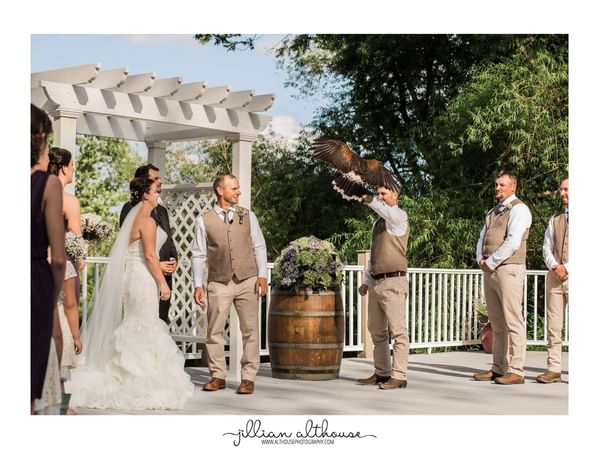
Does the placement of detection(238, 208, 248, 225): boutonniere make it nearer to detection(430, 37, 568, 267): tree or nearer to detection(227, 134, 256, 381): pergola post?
detection(227, 134, 256, 381): pergola post

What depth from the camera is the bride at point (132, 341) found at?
578 cm

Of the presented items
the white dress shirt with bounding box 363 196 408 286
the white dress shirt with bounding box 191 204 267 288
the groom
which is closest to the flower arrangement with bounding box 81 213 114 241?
the groom

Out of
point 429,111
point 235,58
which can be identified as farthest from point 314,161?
point 235,58

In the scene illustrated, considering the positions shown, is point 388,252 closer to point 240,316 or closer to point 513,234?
point 513,234

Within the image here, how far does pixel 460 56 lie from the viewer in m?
14.9

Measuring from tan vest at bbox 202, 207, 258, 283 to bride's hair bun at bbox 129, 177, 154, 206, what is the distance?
0.44 metres

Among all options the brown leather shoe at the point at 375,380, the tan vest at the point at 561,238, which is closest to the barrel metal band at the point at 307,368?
the brown leather shoe at the point at 375,380

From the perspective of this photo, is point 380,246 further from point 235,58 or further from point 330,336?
point 235,58

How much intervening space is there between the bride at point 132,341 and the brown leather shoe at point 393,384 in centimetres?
154

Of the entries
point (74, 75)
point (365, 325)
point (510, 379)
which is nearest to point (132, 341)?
point (74, 75)

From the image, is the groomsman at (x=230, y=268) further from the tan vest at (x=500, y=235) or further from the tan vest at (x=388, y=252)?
the tan vest at (x=500, y=235)

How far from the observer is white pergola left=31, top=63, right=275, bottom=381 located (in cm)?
632

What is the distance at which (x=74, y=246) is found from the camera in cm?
553
